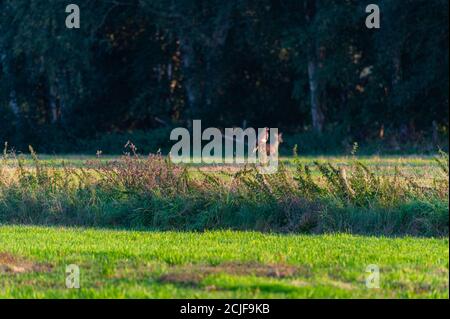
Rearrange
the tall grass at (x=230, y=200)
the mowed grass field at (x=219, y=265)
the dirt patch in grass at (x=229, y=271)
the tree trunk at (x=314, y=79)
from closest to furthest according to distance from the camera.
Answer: the mowed grass field at (x=219, y=265) < the dirt patch in grass at (x=229, y=271) < the tall grass at (x=230, y=200) < the tree trunk at (x=314, y=79)

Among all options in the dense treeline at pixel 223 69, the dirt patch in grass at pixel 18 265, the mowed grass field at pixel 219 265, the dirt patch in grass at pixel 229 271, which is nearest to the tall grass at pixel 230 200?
the mowed grass field at pixel 219 265

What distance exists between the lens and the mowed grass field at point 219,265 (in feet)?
38.0

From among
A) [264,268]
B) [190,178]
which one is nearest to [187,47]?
[190,178]

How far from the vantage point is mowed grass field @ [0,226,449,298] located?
1157cm

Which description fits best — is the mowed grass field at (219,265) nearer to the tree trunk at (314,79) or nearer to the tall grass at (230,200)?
the tall grass at (230,200)

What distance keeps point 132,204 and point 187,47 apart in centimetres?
3007

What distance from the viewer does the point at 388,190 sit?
1789cm

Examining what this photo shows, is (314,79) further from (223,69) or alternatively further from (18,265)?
(18,265)

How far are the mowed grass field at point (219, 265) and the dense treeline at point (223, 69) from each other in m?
24.6

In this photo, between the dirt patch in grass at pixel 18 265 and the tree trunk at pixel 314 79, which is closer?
the dirt patch in grass at pixel 18 265

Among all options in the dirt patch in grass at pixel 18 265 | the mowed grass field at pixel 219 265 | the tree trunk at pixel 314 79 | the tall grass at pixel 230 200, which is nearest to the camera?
the mowed grass field at pixel 219 265

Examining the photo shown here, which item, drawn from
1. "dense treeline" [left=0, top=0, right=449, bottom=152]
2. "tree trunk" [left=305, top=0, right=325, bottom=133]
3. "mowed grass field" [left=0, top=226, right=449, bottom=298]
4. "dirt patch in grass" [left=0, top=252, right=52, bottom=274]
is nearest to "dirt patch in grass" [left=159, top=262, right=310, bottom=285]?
"mowed grass field" [left=0, top=226, right=449, bottom=298]

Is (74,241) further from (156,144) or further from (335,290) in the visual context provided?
(156,144)
